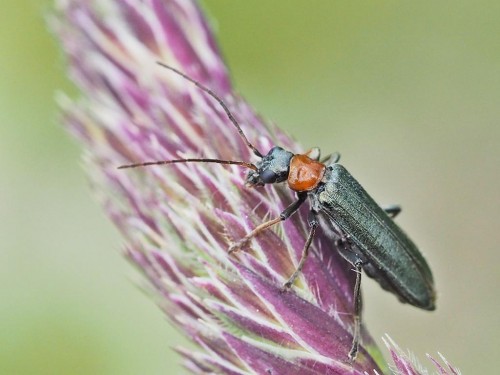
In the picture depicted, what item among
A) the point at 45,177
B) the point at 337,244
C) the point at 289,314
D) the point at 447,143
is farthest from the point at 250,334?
the point at 447,143

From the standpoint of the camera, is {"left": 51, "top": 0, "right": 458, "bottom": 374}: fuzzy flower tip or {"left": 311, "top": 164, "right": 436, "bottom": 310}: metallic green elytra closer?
{"left": 51, "top": 0, "right": 458, "bottom": 374}: fuzzy flower tip

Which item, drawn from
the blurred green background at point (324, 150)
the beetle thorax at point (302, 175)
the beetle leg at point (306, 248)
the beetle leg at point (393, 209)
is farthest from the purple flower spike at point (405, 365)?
the blurred green background at point (324, 150)

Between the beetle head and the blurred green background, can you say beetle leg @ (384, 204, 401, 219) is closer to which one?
the beetle head

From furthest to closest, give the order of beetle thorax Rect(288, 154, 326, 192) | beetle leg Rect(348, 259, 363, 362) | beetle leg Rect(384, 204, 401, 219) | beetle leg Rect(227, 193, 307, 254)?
beetle leg Rect(384, 204, 401, 219) → beetle thorax Rect(288, 154, 326, 192) → beetle leg Rect(227, 193, 307, 254) → beetle leg Rect(348, 259, 363, 362)

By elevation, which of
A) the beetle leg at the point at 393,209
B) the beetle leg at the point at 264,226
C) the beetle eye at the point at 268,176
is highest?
the beetle leg at the point at 393,209

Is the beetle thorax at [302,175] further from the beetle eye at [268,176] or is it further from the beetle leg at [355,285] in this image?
the beetle leg at [355,285]

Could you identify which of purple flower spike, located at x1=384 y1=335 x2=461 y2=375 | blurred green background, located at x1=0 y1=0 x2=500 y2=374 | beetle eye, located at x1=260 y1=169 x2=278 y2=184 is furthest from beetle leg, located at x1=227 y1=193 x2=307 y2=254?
blurred green background, located at x1=0 y1=0 x2=500 y2=374
